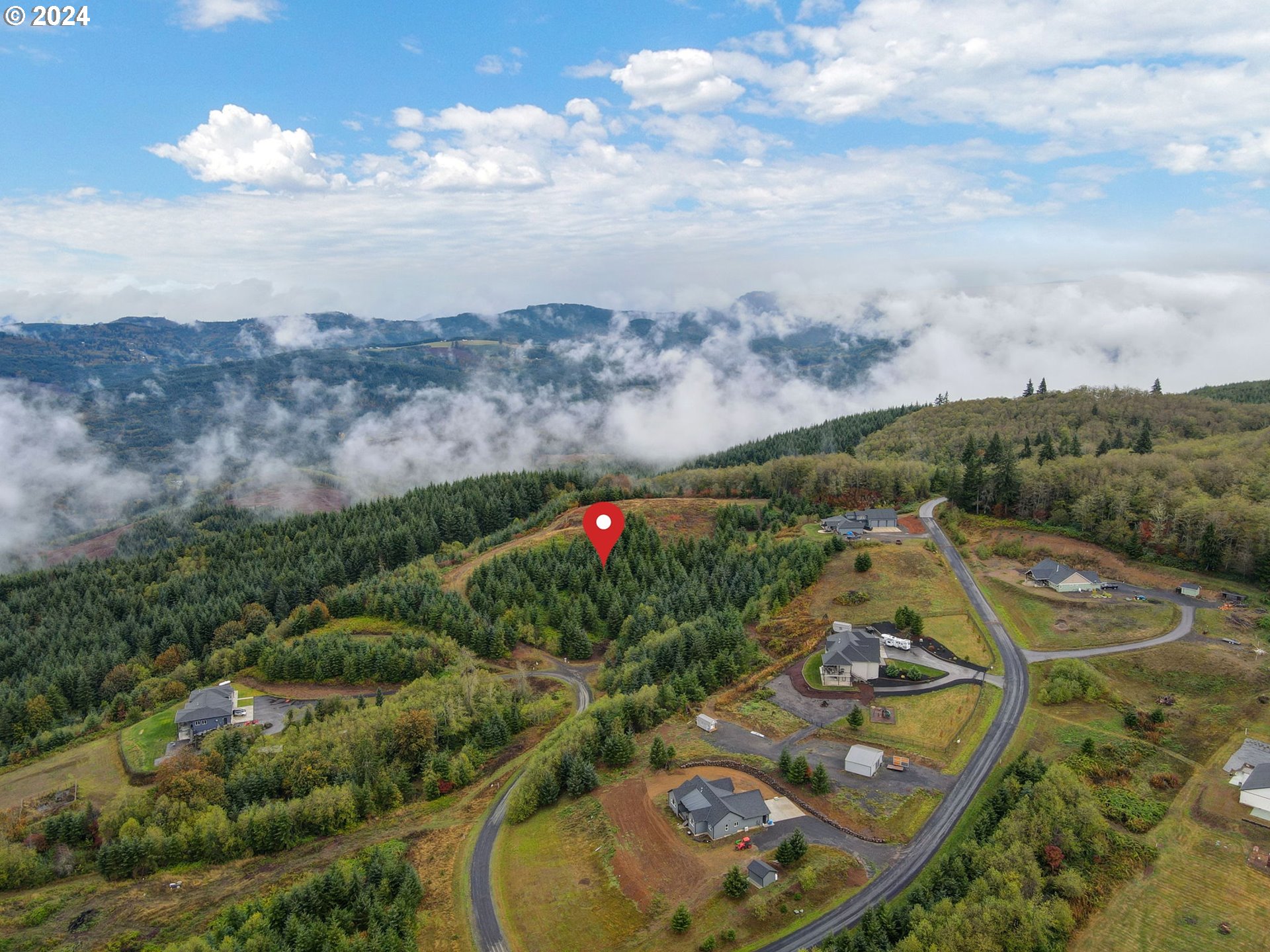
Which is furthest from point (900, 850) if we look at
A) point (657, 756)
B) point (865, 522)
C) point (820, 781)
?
point (865, 522)

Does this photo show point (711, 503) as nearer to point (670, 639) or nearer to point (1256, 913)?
point (670, 639)

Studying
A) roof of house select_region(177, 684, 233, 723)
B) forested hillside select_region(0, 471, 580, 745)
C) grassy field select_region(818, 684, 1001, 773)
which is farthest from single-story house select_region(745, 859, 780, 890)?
roof of house select_region(177, 684, 233, 723)

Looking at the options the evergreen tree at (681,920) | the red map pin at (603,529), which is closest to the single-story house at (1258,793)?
the evergreen tree at (681,920)

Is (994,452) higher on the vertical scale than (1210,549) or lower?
higher

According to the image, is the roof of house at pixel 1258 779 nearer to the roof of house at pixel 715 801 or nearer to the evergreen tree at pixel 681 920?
the roof of house at pixel 715 801

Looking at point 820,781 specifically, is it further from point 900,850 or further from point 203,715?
point 203,715

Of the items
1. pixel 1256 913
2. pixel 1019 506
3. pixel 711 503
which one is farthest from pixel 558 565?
pixel 1256 913

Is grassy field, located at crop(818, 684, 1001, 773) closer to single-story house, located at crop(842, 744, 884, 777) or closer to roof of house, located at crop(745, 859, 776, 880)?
single-story house, located at crop(842, 744, 884, 777)
